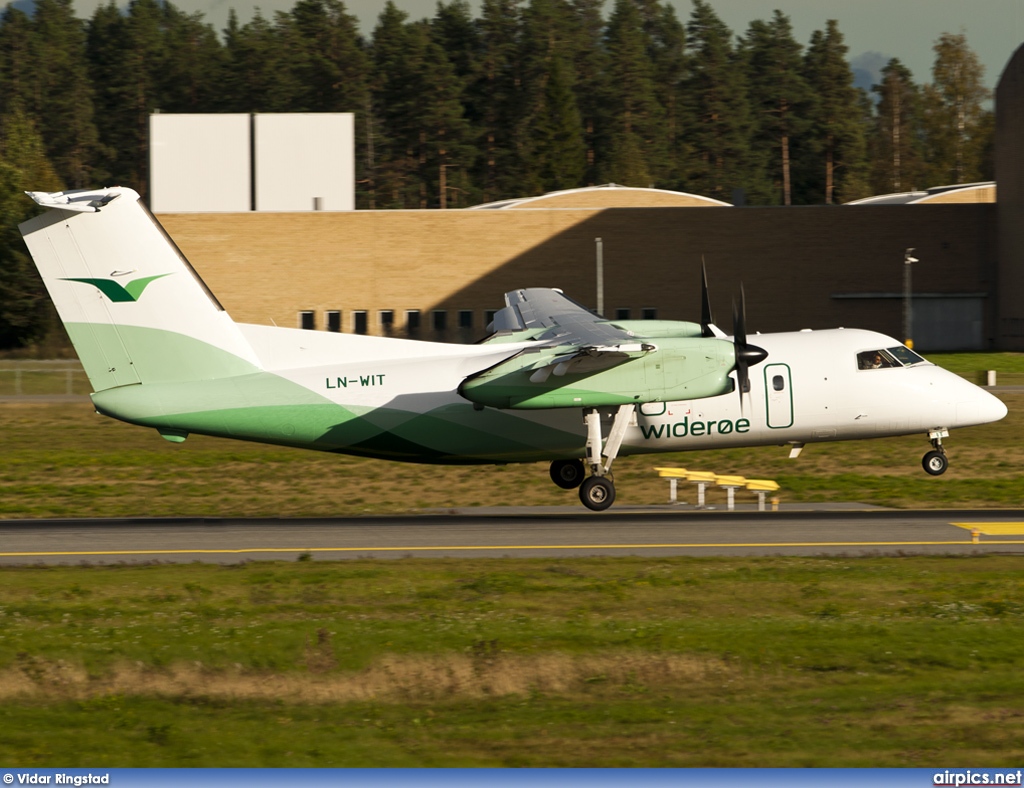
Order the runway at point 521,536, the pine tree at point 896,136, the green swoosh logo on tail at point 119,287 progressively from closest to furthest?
the runway at point 521,536, the green swoosh logo on tail at point 119,287, the pine tree at point 896,136

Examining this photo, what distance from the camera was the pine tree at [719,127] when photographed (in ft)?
409

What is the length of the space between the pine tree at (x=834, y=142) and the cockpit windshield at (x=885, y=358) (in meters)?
100

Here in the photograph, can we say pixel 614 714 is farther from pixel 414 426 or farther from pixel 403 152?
pixel 403 152

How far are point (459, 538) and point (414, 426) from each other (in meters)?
2.55

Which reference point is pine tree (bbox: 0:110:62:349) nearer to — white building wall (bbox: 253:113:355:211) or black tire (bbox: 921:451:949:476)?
white building wall (bbox: 253:113:355:211)

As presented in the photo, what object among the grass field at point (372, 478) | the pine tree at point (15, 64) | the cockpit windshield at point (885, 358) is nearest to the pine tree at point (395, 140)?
the pine tree at point (15, 64)

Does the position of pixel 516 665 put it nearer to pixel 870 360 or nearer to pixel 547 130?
pixel 870 360

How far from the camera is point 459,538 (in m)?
23.6

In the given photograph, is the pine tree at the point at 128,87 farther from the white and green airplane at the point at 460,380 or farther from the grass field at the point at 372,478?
the white and green airplane at the point at 460,380

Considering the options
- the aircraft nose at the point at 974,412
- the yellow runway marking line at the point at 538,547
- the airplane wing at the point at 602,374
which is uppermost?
the airplane wing at the point at 602,374

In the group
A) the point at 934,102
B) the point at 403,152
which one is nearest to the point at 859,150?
the point at 934,102

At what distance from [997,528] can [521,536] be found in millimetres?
9181

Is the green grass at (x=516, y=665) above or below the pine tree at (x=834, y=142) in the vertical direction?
below

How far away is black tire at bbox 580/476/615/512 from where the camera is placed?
25.2m
